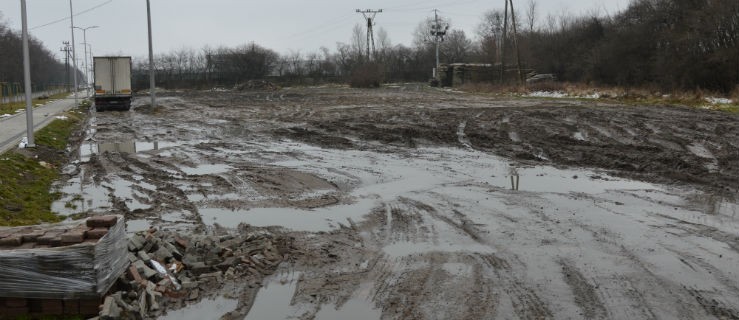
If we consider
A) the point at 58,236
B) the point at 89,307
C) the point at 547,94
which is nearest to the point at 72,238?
the point at 58,236

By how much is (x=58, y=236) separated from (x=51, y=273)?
0.48m

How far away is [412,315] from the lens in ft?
20.5

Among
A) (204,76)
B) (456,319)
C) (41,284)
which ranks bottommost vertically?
(456,319)

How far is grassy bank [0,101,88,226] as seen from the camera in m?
10.6

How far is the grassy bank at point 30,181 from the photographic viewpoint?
34.8 ft

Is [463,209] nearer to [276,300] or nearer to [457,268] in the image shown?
[457,268]

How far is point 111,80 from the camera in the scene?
40531mm

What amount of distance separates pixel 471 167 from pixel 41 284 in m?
11.1

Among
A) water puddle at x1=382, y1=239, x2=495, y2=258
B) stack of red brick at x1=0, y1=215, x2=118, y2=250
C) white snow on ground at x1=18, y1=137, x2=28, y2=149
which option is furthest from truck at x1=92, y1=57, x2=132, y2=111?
water puddle at x1=382, y1=239, x2=495, y2=258

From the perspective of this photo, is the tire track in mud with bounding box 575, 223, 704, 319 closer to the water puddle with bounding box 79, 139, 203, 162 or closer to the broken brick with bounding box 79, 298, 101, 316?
the broken brick with bounding box 79, 298, 101, 316

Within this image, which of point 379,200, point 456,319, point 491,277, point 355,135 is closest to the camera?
point 456,319

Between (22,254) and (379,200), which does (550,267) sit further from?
(22,254)

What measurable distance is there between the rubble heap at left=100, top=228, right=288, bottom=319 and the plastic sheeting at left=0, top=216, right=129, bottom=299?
1.01 feet

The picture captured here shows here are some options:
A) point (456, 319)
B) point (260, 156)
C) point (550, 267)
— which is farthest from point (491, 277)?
point (260, 156)
